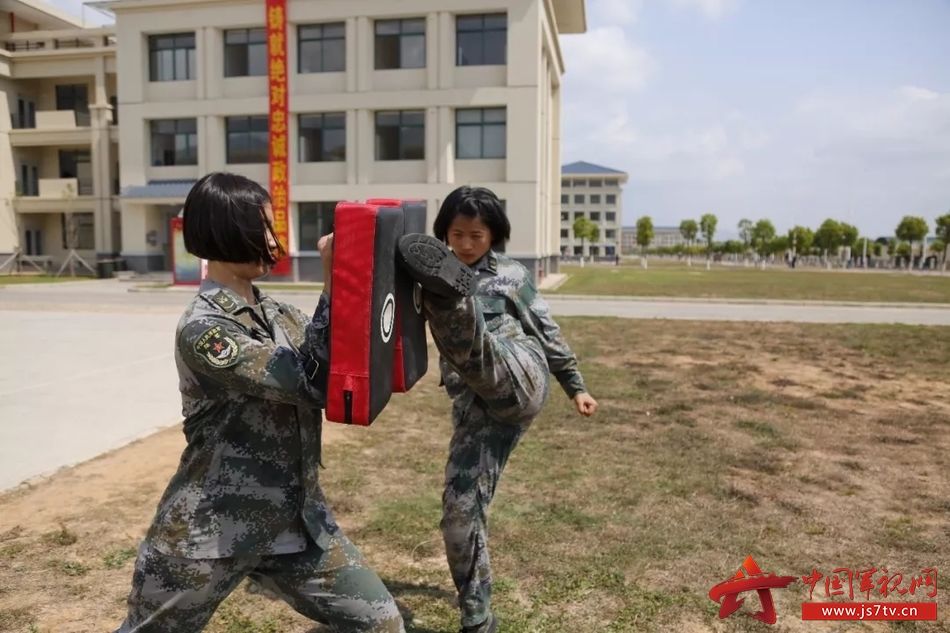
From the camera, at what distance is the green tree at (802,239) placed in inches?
3489

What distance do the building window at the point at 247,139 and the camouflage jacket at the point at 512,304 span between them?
28.7 metres

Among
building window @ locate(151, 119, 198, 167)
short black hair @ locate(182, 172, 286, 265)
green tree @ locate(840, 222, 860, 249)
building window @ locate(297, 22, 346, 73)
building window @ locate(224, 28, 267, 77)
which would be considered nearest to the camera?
short black hair @ locate(182, 172, 286, 265)

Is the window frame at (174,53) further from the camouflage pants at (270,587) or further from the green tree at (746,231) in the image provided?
the green tree at (746,231)

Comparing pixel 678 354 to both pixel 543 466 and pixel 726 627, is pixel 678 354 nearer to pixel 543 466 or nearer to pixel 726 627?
pixel 543 466

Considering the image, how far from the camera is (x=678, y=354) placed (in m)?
10.9

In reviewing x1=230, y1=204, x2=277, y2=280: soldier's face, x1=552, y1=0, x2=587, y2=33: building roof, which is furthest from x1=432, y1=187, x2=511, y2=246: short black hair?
x1=552, y1=0, x2=587, y2=33: building roof

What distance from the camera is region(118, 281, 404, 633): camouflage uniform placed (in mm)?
1831

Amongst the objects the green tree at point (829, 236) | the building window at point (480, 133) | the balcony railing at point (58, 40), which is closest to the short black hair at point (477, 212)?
the building window at point (480, 133)

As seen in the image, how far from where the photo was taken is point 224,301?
1841mm

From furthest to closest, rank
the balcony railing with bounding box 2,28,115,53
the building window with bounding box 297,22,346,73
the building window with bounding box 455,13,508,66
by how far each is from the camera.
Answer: the balcony railing with bounding box 2,28,115,53, the building window with bounding box 297,22,346,73, the building window with bounding box 455,13,508,66

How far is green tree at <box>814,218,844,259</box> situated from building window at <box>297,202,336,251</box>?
Result: 71265 millimetres

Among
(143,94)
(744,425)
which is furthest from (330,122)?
(744,425)

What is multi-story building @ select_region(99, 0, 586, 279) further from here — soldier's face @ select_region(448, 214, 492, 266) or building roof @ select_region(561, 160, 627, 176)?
building roof @ select_region(561, 160, 627, 176)

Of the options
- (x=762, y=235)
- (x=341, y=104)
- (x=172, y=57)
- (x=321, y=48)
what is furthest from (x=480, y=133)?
(x=762, y=235)
